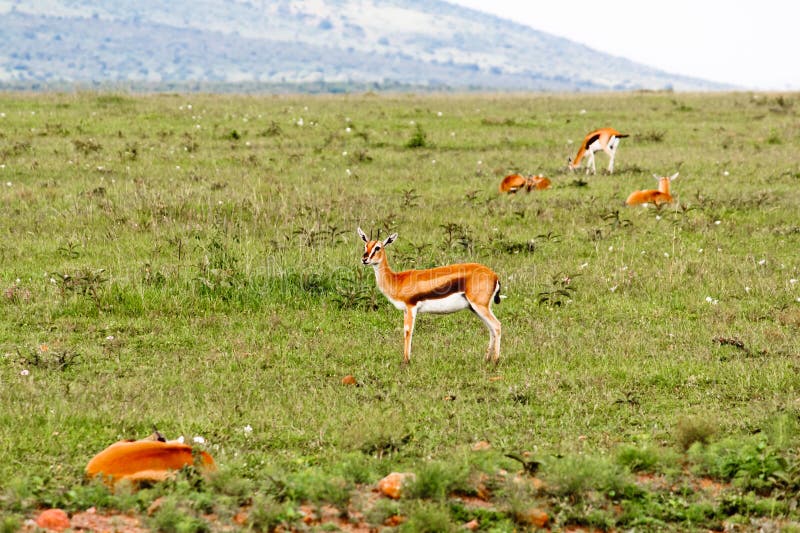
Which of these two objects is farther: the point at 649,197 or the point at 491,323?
the point at 649,197

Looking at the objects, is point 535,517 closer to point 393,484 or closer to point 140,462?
point 393,484

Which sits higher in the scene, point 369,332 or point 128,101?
point 128,101

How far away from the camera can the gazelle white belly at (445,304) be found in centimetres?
974

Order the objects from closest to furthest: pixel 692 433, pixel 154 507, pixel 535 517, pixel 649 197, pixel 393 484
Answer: pixel 154 507
pixel 535 517
pixel 393 484
pixel 692 433
pixel 649 197

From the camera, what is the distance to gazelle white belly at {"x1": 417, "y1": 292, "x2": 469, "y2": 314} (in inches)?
384

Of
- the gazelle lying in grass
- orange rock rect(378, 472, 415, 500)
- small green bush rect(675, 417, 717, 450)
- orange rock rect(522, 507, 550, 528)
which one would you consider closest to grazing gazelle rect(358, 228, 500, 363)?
small green bush rect(675, 417, 717, 450)

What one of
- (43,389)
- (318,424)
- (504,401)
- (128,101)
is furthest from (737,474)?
(128,101)

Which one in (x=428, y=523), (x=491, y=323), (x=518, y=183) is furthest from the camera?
(x=518, y=183)

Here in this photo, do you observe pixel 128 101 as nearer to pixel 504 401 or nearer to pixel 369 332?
pixel 369 332

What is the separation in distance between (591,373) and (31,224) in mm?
9887

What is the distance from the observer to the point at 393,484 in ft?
21.2

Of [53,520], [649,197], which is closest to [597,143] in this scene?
[649,197]

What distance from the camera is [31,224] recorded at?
50.4 ft

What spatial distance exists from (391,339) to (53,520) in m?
5.48
